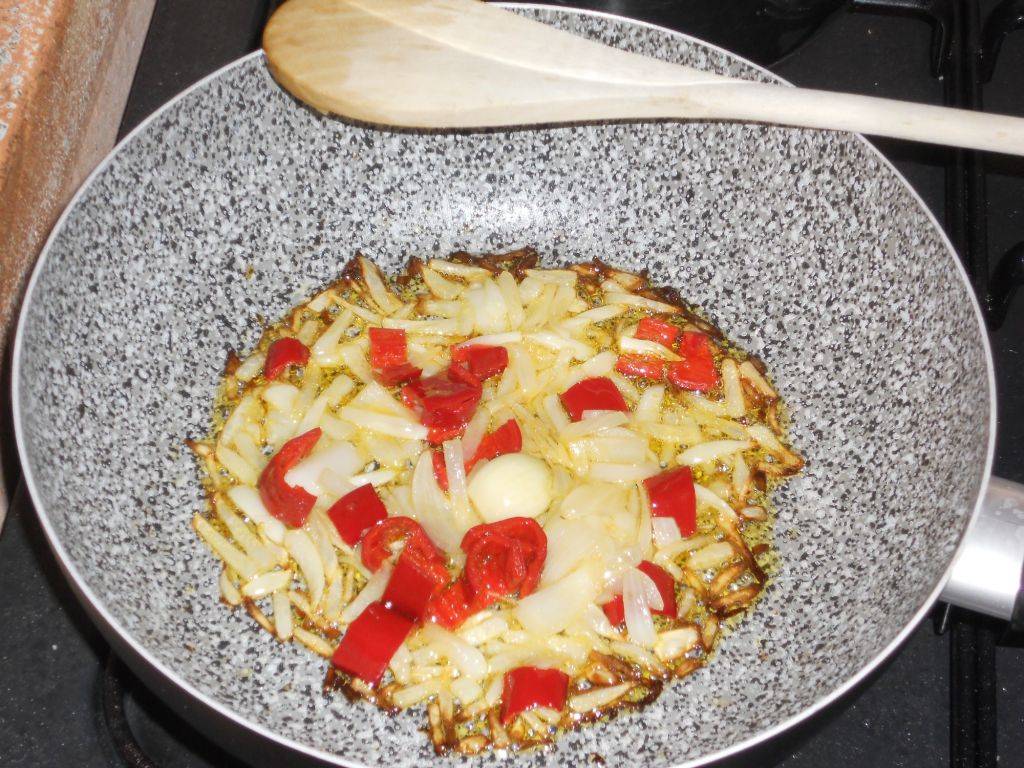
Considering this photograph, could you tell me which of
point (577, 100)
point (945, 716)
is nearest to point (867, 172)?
point (577, 100)

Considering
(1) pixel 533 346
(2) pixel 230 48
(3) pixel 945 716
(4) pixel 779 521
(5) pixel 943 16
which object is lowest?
(3) pixel 945 716

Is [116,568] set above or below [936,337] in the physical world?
below

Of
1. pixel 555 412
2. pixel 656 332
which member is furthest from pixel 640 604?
pixel 656 332

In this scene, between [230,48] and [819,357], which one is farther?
[230,48]

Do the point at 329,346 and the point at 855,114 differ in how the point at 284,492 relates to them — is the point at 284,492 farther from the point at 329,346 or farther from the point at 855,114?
the point at 855,114

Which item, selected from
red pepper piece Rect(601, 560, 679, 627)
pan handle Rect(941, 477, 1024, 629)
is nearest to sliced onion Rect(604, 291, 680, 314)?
red pepper piece Rect(601, 560, 679, 627)

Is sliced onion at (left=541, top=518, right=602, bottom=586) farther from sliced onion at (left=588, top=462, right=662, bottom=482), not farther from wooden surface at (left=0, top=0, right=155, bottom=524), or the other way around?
wooden surface at (left=0, top=0, right=155, bottom=524)

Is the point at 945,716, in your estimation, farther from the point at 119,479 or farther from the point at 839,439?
the point at 119,479

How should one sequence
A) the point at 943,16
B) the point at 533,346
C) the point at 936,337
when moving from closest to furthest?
the point at 936,337, the point at 533,346, the point at 943,16

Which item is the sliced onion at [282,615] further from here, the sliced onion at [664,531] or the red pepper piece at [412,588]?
the sliced onion at [664,531]
